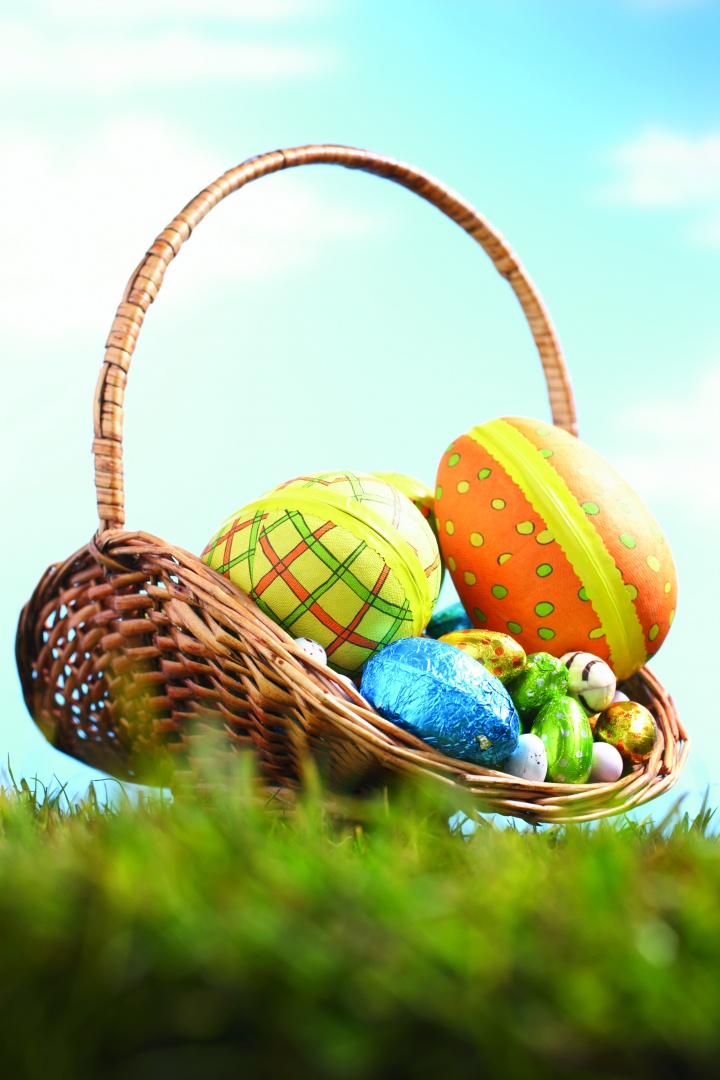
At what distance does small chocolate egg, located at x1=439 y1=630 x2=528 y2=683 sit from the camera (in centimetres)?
129

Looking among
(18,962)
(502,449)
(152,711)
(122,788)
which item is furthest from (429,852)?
(502,449)

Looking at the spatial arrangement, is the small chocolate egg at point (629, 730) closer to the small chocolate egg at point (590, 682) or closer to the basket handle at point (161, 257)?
the small chocolate egg at point (590, 682)

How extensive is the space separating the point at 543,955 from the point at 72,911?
0.92 ft

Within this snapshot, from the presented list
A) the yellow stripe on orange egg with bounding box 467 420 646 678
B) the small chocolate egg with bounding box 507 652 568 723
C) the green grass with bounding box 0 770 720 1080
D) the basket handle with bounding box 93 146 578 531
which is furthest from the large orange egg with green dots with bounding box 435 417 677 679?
the green grass with bounding box 0 770 720 1080

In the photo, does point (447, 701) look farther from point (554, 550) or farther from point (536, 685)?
point (554, 550)

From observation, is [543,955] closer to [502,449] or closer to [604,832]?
[604,832]

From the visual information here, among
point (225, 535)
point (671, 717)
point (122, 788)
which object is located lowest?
→ point (671, 717)

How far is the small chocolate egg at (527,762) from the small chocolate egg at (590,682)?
0.67 ft

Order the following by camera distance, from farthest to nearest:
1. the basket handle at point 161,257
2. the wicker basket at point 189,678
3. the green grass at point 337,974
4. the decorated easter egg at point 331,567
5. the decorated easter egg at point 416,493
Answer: the decorated easter egg at point 416,493 < the basket handle at point 161,257 < the decorated easter egg at point 331,567 < the wicker basket at point 189,678 < the green grass at point 337,974

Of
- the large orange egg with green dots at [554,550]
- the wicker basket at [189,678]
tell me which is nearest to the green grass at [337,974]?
the wicker basket at [189,678]

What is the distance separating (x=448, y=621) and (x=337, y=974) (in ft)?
3.70

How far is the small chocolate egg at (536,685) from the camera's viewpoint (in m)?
1.31

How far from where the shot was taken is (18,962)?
1.79ft

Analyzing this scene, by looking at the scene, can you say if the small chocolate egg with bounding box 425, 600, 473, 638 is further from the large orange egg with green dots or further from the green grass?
the green grass
